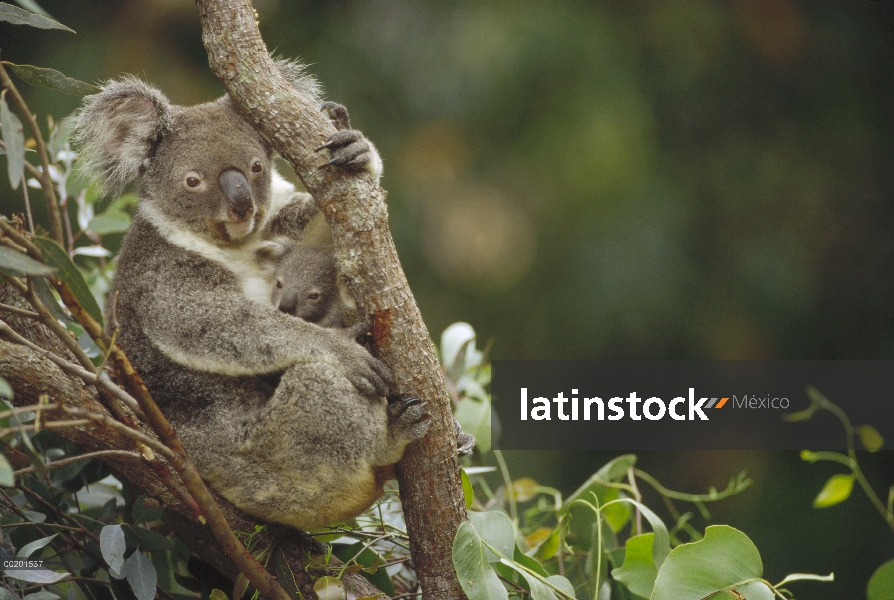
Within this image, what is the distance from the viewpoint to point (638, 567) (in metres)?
1.87

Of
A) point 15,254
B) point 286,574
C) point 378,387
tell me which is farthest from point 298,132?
point 286,574

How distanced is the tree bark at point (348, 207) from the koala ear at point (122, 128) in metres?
0.45

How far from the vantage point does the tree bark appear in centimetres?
172

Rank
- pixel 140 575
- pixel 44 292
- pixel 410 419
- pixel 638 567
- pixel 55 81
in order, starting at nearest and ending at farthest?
pixel 44 292, pixel 55 81, pixel 140 575, pixel 410 419, pixel 638 567

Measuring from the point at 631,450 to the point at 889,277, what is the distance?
1959mm

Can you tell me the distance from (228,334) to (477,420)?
2.59 ft

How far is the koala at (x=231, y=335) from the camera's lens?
1.83 meters

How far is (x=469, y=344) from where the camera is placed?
2771 mm

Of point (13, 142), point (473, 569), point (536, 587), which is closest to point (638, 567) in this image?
point (536, 587)

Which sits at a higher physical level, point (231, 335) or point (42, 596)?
point (231, 335)

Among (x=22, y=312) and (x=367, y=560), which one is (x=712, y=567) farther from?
(x=22, y=312)

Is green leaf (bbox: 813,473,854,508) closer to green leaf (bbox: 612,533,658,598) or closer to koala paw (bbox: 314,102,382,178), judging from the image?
green leaf (bbox: 612,533,658,598)

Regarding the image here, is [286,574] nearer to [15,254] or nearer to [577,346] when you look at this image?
[15,254]

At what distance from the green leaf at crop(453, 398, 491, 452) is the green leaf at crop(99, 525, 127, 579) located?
3.26 ft
